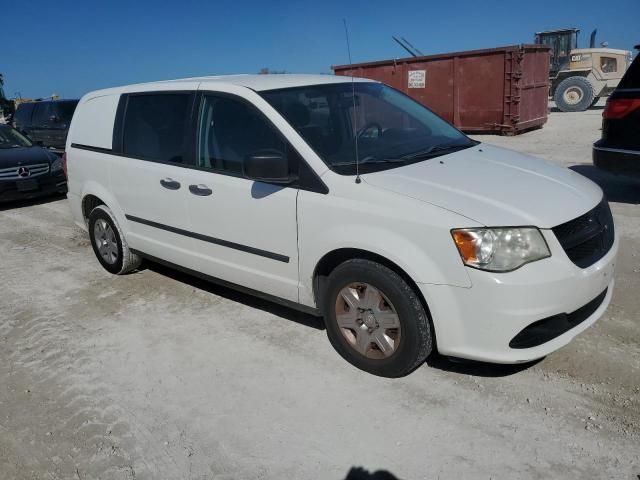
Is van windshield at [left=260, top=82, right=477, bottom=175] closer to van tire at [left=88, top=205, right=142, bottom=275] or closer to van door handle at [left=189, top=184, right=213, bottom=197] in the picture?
van door handle at [left=189, top=184, right=213, bottom=197]

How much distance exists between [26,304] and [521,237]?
4.04m

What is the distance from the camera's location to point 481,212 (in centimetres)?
277

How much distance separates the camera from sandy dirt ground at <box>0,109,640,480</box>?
2.59m

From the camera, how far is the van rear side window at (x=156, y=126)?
4121mm

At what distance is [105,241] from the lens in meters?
5.17

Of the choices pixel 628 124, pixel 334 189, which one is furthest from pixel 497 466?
pixel 628 124

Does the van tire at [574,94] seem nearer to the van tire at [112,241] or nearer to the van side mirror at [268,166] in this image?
the van tire at [112,241]

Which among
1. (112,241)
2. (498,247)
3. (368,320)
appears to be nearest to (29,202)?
(112,241)

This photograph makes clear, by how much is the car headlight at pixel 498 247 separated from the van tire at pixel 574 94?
719 inches

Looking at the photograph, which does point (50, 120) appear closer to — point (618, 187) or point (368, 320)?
point (618, 187)

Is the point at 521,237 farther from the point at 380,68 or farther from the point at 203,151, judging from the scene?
the point at 380,68

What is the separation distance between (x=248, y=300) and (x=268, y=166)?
155 cm

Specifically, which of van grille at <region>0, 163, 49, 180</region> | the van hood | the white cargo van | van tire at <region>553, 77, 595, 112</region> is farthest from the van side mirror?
van tire at <region>553, 77, 595, 112</region>

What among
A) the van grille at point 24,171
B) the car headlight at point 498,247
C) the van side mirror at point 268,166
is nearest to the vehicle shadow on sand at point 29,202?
the van grille at point 24,171
